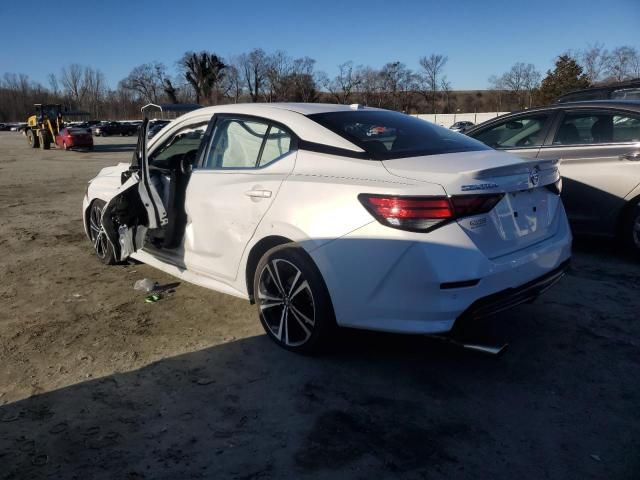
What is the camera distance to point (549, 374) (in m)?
3.19

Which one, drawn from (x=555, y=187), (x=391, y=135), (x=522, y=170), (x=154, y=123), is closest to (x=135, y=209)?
(x=391, y=135)

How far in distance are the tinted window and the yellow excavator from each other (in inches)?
1225

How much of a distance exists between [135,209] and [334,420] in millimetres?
2902

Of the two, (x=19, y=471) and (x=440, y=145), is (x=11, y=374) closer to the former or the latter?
(x=19, y=471)

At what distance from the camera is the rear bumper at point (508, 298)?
285 centimetres

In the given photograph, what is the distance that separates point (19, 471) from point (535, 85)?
8131 cm

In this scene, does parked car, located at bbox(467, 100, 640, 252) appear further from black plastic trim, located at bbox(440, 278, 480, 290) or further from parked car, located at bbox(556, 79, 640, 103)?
black plastic trim, located at bbox(440, 278, 480, 290)

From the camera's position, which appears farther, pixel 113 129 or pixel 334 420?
pixel 113 129

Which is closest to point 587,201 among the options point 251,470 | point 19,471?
point 251,470

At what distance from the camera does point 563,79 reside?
175 feet

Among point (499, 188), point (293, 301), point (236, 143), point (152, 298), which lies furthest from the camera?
point (152, 298)

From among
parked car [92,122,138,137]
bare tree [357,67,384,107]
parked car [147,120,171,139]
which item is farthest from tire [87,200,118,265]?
bare tree [357,67,384,107]

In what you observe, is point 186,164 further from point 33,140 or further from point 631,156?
point 33,140

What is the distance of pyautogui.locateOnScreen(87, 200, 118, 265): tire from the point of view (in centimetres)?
541
